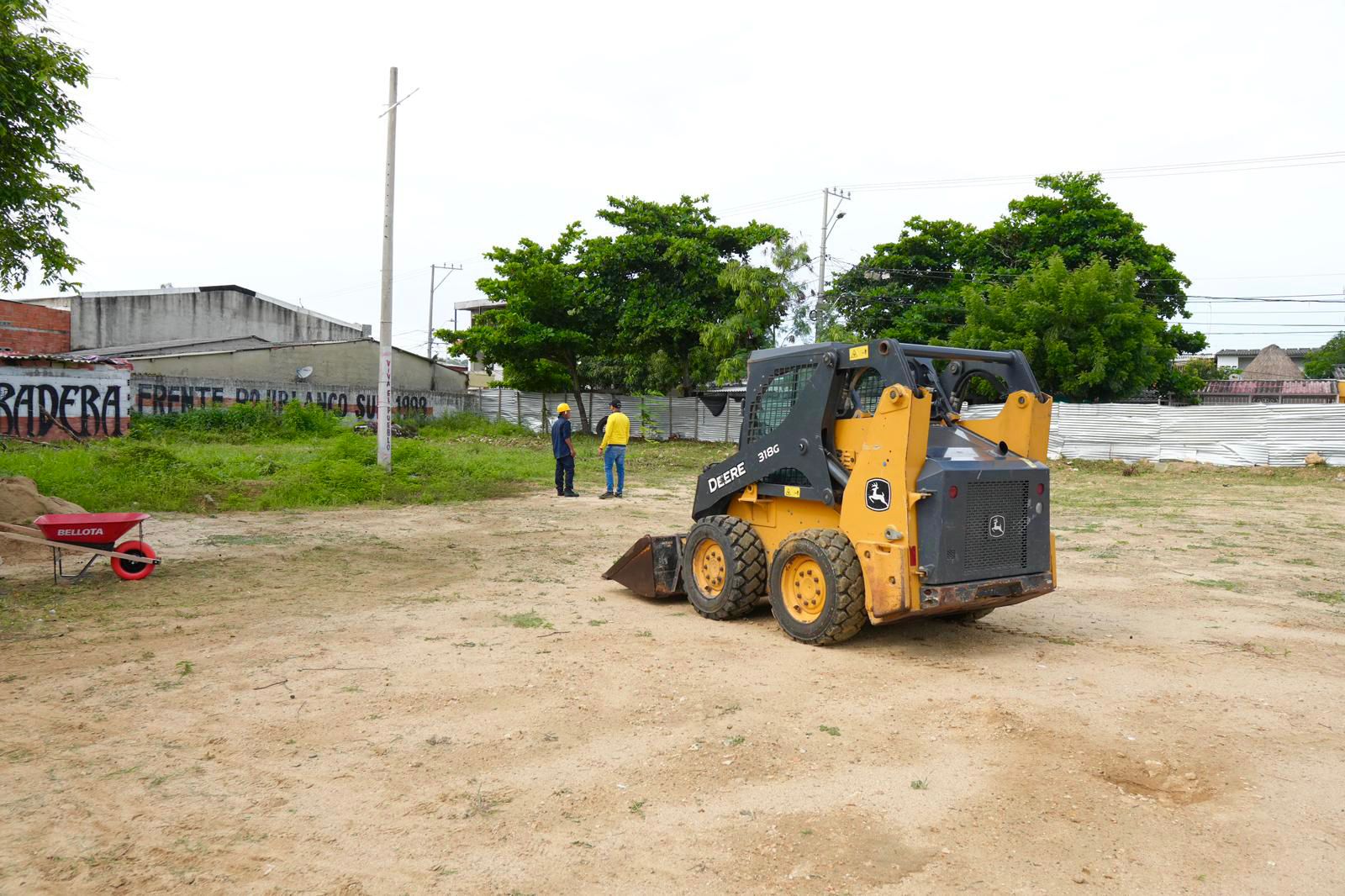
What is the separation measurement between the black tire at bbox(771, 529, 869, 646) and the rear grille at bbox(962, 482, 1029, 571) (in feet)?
2.62

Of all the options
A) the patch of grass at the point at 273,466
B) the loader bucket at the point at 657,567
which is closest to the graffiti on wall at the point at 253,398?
the patch of grass at the point at 273,466

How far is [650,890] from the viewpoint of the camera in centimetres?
356

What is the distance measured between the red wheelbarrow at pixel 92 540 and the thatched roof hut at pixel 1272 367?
6824 centimetres

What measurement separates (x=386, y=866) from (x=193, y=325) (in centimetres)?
4088

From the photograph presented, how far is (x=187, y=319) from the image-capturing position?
3906 centimetres

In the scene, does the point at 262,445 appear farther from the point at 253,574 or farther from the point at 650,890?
the point at 650,890

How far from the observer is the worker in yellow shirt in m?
17.0

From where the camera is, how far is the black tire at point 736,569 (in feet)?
25.5

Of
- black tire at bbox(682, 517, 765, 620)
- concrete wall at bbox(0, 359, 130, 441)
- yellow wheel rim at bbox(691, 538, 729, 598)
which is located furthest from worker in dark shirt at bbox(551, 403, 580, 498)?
concrete wall at bbox(0, 359, 130, 441)

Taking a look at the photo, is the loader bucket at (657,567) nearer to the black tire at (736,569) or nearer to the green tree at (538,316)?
the black tire at (736,569)

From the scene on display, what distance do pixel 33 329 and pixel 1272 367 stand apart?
70835 mm

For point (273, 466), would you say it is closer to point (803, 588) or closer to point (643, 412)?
point (803, 588)

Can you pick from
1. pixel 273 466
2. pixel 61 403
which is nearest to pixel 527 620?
pixel 273 466

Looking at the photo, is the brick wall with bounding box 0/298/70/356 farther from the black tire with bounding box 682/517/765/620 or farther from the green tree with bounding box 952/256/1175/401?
the black tire with bounding box 682/517/765/620
